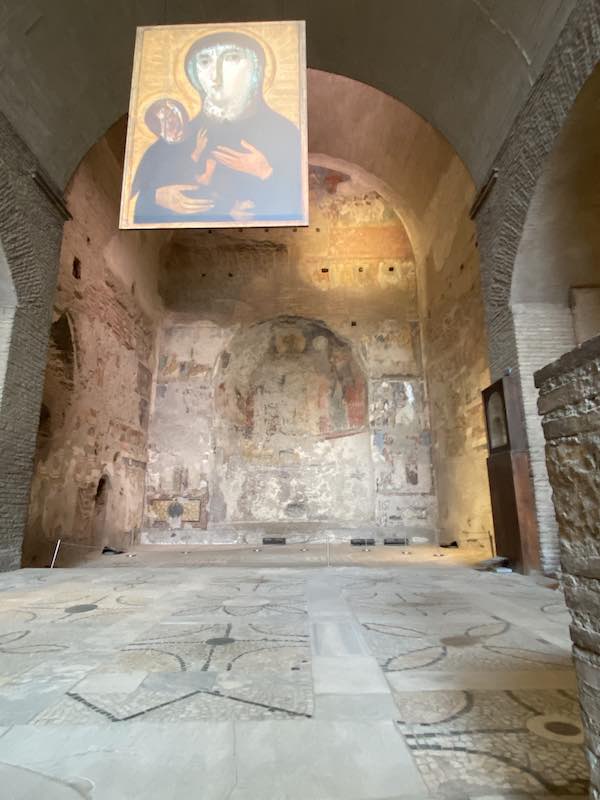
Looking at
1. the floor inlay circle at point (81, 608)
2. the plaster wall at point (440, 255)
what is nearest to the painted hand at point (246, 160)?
the floor inlay circle at point (81, 608)

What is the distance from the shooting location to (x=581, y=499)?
1.15 m

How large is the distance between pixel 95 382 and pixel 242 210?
6.55 m

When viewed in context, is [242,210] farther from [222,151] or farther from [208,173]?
[222,151]

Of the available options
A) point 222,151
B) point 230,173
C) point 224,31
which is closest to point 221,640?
point 230,173

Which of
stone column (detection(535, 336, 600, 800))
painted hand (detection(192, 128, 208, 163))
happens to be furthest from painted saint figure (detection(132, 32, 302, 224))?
stone column (detection(535, 336, 600, 800))

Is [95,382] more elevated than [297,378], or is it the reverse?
[297,378]

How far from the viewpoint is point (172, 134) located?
4723 mm

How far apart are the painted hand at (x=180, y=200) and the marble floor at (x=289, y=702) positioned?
356 centimetres

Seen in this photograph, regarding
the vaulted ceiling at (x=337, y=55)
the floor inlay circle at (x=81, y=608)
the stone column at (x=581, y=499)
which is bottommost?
the floor inlay circle at (x=81, y=608)

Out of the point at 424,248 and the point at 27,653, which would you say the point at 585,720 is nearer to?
the point at 27,653

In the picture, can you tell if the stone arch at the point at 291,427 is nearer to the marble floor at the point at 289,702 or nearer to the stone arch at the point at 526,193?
the stone arch at the point at 526,193

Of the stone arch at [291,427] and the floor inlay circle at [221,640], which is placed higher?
the stone arch at [291,427]

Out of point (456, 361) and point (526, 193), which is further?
point (456, 361)

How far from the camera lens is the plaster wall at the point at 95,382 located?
830cm
